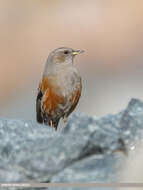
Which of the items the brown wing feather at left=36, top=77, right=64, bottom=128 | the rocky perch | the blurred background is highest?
the blurred background

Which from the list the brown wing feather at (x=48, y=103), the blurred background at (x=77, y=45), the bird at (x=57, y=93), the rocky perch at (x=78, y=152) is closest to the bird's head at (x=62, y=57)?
the bird at (x=57, y=93)

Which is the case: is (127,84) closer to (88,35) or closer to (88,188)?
(88,35)

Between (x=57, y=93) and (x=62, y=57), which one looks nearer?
(x=57, y=93)

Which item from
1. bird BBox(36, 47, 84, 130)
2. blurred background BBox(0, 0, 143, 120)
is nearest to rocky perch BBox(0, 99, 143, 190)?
bird BBox(36, 47, 84, 130)

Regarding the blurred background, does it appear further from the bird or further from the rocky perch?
the rocky perch

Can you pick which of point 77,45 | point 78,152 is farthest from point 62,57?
point 77,45

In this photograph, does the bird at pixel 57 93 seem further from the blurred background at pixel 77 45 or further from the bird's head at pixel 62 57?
the blurred background at pixel 77 45

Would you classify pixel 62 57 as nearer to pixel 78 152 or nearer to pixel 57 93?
pixel 57 93
